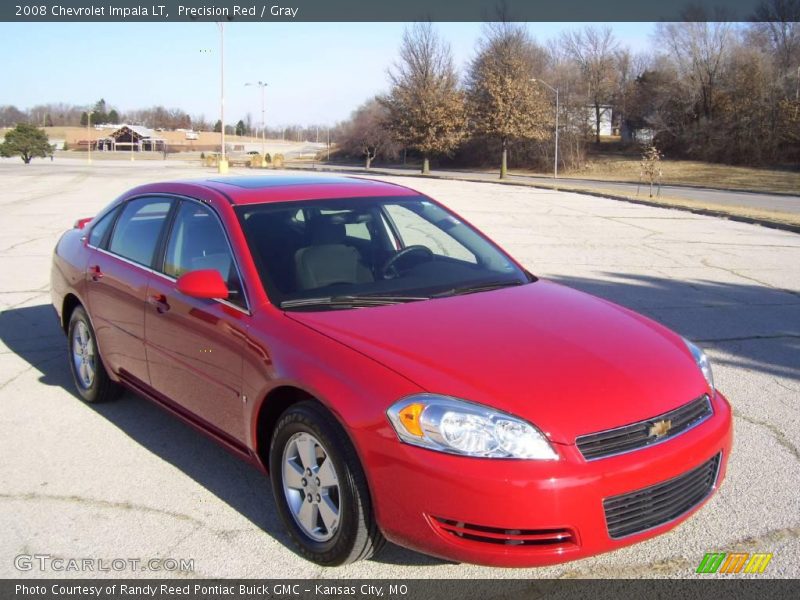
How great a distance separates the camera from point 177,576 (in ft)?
10.5

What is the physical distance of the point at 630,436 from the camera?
9.46 ft

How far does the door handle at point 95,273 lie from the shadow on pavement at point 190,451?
2.89ft

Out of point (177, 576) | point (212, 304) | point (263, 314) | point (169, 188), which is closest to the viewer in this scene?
point (177, 576)

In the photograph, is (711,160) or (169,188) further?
(711,160)

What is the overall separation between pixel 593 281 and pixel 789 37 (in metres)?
59.4

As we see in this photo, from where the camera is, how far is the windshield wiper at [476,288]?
155 inches

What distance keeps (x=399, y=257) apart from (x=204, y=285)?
3.61 ft

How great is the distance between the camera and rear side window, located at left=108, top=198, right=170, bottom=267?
463cm

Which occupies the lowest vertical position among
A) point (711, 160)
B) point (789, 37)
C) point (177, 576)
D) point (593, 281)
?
point (177, 576)

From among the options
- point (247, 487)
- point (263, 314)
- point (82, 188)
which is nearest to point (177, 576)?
point (247, 487)

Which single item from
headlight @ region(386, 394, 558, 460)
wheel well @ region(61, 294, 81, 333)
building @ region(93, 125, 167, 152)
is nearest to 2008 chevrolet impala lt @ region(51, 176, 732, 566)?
headlight @ region(386, 394, 558, 460)

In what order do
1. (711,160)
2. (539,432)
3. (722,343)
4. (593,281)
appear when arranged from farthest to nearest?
1. (711,160)
2. (593,281)
3. (722,343)
4. (539,432)

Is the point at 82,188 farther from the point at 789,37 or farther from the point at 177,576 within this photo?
the point at 789,37
